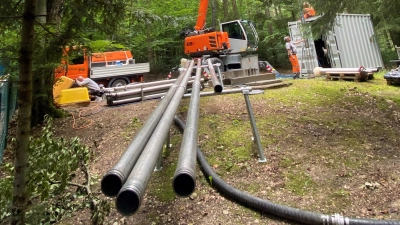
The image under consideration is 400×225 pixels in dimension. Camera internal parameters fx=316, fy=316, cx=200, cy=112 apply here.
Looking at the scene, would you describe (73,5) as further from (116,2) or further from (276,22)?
(276,22)

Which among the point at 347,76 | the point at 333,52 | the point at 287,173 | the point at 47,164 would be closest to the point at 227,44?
the point at 333,52

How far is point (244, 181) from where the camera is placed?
3.81 m

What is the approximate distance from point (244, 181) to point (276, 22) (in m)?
18.7

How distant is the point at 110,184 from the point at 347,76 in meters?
10.5

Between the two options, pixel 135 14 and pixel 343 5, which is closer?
pixel 135 14

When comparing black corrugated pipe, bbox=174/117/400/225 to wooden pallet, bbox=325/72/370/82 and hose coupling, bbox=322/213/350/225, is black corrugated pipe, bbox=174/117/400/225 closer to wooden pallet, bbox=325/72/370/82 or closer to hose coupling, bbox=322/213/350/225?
hose coupling, bbox=322/213/350/225

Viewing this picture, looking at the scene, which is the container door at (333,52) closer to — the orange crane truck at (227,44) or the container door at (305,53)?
the container door at (305,53)

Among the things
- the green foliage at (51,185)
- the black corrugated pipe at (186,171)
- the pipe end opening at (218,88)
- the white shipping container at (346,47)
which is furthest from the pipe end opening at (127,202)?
the white shipping container at (346,47)

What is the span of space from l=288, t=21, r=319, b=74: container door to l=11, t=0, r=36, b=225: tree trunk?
40.9 ft

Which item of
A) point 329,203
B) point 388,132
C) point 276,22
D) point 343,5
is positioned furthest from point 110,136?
Result: point 276,22

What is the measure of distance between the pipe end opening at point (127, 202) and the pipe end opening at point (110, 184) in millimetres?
139

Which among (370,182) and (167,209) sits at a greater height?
(167,209)

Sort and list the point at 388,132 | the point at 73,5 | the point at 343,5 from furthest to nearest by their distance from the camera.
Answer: the point at 343,5 → the point at 388,132 → the point at 73,5

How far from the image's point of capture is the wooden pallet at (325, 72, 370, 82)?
1022 cm
